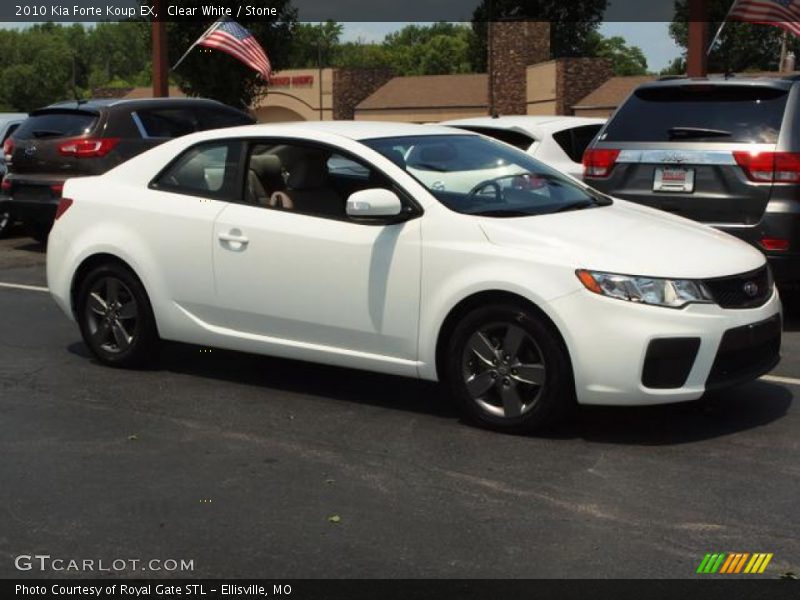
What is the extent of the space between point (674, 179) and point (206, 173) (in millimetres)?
3422

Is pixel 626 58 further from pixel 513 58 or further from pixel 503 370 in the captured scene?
pixel 503 370

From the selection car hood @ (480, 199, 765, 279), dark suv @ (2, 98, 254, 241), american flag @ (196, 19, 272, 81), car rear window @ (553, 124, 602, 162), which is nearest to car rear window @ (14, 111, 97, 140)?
dark suv @ (2, 98, 254, 241)

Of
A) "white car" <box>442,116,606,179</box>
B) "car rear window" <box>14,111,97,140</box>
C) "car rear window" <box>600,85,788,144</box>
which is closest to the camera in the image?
"car rear window" <box>600,85,788,144</box>

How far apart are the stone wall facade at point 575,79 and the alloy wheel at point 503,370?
45984 millimetres

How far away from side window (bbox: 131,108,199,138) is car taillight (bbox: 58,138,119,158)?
0.38 meters

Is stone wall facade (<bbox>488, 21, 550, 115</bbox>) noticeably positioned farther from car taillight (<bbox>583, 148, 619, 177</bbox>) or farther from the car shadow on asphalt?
the car shadow on asphalt

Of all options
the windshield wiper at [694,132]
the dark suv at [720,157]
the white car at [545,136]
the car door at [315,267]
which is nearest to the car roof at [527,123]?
the white car at [545,136]

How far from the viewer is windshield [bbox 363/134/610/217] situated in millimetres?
6516

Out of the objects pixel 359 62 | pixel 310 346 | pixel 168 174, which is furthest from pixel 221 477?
pixel 359 62

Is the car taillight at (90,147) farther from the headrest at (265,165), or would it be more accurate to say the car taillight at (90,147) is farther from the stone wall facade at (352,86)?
the stone wall facade at (352,86)

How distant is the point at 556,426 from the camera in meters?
6.27

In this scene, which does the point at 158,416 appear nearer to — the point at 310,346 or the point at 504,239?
the point at 310,346

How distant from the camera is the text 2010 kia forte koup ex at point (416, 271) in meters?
5.88

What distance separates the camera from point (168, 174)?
24.7ft
